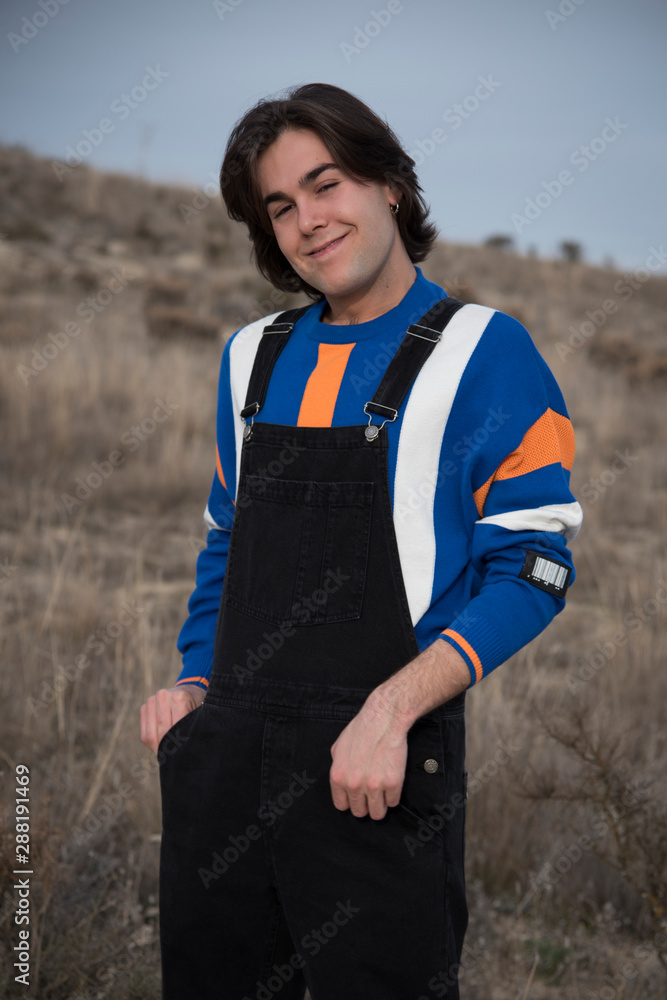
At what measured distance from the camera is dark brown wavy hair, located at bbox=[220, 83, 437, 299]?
5.47 feet

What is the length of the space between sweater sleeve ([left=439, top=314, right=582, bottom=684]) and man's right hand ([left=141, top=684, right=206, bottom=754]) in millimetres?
651

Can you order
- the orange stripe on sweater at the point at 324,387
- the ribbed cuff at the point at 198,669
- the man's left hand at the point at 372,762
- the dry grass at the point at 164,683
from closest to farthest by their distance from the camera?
the man's left hand at the point at 372,762 → the orange stripe on sweater at the point at 324,387 → the ribbed cuff at the point at 198,669 → the dry grass at the point at 164,683

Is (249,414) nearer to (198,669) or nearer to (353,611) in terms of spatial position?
(353,611)

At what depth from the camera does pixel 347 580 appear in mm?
1474

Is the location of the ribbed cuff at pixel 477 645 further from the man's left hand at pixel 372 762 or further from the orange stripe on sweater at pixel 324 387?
the orange stripe on sweater at pixel 324 387

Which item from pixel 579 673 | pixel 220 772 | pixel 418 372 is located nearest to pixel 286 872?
pixel 220 772

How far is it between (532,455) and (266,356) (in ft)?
2.10

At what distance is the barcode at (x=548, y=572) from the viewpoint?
1.38 m

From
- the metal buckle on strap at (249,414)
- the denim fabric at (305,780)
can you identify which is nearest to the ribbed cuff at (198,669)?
the denim fabric at (305,780)

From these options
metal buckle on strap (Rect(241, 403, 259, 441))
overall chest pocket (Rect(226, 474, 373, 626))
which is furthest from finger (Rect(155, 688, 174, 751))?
metal buckle on strap (Rect(241, 403, 259, 441))

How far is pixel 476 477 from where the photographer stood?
147 cm

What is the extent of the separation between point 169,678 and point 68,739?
500mm

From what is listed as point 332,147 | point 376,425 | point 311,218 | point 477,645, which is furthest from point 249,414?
point 477,645

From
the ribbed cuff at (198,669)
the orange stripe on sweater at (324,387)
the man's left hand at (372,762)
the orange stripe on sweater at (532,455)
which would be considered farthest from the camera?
the ribbed cuff at (198,669)
